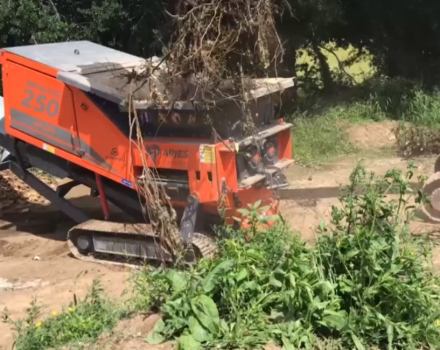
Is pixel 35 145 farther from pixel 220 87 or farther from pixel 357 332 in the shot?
pixel 357 332

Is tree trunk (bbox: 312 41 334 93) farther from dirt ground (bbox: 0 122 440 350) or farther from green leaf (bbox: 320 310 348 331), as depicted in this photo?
green leaf (bbox: 320 310 348 331)

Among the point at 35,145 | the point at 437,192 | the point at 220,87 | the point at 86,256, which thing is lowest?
the point at 86,256

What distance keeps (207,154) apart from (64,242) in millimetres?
2420

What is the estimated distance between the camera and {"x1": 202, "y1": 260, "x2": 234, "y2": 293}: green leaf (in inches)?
147

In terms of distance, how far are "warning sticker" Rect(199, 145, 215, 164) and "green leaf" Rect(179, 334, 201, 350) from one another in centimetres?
221

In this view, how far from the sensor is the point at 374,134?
1081cm

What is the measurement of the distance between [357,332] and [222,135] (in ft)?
8.09

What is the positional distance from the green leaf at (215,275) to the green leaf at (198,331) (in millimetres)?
193

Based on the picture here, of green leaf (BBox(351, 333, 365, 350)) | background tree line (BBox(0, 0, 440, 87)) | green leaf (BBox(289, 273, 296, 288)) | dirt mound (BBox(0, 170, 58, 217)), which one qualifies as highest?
background tree line (BBox(0, 0, 440, 87))

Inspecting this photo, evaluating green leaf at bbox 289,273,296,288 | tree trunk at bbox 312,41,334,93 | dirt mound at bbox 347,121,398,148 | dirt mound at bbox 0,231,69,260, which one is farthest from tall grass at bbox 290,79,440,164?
green leaf at bbox 289,273,296,288

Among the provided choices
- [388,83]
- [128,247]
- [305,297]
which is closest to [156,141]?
[128,247]

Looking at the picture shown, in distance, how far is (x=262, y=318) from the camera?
3.69 metres

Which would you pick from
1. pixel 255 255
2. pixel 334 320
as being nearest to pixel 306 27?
pixel 255 255

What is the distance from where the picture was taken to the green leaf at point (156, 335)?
3.64m
